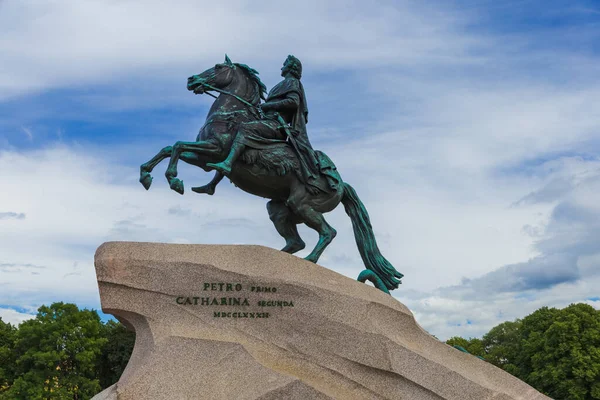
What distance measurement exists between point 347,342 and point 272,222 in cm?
314

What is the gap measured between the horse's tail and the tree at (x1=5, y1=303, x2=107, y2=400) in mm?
17878

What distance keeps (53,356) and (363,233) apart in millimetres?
18103

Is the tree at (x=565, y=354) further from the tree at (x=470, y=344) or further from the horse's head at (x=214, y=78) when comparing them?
the horse's head at (x=214, y=78)

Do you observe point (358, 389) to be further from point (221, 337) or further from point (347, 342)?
point (221, 337)

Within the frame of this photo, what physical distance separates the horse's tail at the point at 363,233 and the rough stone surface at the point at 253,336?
204cm

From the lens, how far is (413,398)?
9.46m

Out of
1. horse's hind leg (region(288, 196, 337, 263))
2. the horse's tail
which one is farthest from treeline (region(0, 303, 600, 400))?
horse's hind leg (region(288, 196, 337, 263))

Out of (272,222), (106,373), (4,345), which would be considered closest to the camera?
(272,222)

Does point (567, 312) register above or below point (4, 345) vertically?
above

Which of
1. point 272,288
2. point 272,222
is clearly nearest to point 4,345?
point 272,222

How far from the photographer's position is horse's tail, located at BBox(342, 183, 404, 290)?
466 inches

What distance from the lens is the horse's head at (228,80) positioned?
11.5 m

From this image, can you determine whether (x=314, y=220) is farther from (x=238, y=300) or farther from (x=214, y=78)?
(x=214, y=78)

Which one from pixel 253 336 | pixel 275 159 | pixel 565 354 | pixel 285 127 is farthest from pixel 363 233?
pixel 565 354
